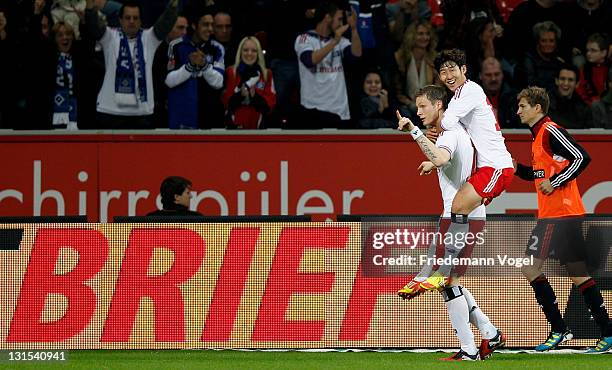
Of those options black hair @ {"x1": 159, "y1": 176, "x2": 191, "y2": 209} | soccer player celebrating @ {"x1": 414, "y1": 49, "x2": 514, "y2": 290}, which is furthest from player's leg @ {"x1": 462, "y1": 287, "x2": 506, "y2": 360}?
black hair @ {"x1": 159, "y1": 176, "x2": 191, "y2": 209}

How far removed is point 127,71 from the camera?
15.4m

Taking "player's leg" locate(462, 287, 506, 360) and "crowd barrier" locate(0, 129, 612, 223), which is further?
"crowd barrier" locate(0, 129, 612, 223)

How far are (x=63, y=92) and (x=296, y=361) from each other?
584 centimetres

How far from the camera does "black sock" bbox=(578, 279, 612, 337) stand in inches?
442

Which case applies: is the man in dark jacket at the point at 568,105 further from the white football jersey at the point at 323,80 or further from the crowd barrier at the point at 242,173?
the white football jersey at the point at 323,80

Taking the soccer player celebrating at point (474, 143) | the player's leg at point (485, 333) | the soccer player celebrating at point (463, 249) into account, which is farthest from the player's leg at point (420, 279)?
the player's leg at point (485, 333)

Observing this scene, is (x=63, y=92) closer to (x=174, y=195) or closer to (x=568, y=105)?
(x=174, y=195)

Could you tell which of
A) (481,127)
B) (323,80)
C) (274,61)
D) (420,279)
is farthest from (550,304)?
(274,61)

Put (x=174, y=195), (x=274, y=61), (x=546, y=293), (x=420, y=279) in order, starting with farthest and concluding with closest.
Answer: (x=274, y=61) < (x=174, y=195) < (x=546, y=293) < (x=420, y=279)

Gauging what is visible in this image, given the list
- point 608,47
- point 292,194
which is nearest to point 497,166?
point 292,194

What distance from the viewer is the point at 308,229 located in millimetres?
11766

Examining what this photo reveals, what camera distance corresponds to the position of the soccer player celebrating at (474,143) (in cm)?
1072

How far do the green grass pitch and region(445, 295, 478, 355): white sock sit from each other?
0.21m

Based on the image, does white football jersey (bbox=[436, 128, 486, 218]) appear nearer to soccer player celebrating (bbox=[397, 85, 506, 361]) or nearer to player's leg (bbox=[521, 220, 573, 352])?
soccer player celebrating (bbox=[397, 85, 506, 361])
